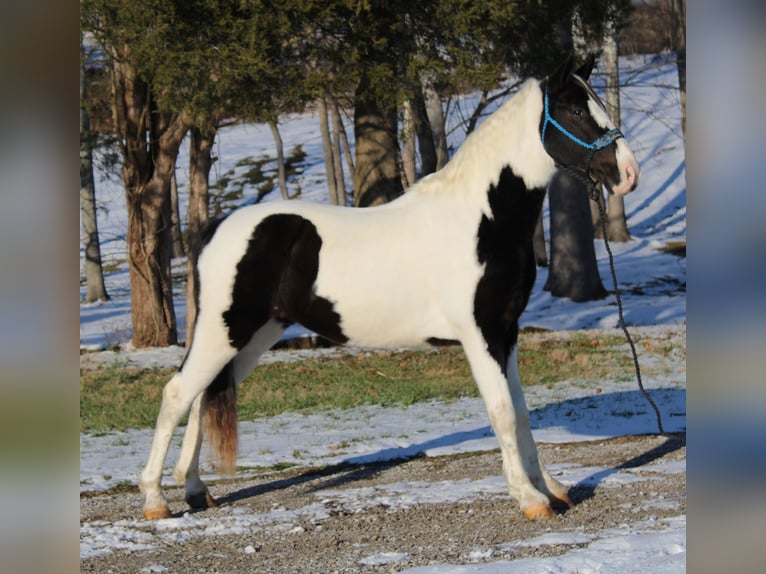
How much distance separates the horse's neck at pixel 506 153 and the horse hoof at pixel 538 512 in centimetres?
175

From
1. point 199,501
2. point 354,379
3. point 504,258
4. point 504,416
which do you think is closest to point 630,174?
point 504,258

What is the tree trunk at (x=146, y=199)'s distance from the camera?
13.5m

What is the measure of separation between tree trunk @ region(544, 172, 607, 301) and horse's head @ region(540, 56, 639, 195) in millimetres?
12469

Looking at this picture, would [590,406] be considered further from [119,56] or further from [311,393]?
[119,56]

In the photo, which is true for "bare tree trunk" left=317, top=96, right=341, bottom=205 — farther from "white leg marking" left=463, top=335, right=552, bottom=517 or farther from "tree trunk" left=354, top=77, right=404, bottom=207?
"white leg marking" left=463, top=335, right=552, bottom=517

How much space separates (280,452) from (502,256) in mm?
3261

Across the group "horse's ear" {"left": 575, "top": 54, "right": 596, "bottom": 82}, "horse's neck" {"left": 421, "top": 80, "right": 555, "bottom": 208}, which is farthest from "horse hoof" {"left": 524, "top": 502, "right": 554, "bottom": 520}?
"horse's ear" {"left": 575, "top": 54, "right": 596, "bottom": 82}

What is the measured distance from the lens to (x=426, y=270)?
506 cm

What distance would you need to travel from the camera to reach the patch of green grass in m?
9.41

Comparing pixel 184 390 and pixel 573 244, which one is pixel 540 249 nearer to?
pixel 573 244

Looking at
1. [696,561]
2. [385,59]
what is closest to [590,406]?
[385,59]

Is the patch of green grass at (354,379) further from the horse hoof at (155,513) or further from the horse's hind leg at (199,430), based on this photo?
the horse hoof at (155,513)

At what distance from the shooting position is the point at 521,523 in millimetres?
4848

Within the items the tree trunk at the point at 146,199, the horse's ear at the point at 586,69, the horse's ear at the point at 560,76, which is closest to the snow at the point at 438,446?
the tree trunk at the point at 146,199
